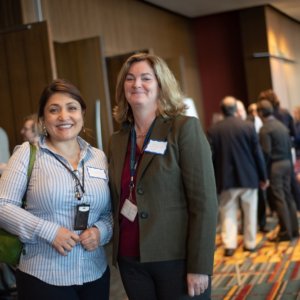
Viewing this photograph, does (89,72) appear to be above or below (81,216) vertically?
above

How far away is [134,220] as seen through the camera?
5.93 feet

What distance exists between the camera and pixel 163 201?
1.75 metres

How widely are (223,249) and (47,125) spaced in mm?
3764

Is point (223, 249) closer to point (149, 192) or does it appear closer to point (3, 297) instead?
point (3, 297)

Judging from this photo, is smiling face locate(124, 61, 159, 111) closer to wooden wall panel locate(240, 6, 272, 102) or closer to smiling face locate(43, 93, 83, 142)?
smiling face locate(43, 93, 83, 142)

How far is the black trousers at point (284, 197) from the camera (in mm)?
5383

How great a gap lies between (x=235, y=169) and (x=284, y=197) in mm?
817

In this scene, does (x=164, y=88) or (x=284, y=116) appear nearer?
(x=164, y=88)

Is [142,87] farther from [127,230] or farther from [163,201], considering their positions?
[127,230]

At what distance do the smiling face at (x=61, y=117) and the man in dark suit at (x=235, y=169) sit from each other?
3.29 metres

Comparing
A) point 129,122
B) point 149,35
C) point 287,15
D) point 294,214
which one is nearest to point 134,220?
point 129,122

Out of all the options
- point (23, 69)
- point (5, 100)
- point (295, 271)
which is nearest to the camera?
point (295, 271)

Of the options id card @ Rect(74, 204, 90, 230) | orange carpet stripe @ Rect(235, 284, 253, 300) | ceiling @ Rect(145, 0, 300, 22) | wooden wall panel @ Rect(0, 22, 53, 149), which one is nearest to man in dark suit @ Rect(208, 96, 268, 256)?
orange carpet stripe @ Rect(235, 284, 253, 300)

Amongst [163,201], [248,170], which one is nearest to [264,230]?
[248,170]
